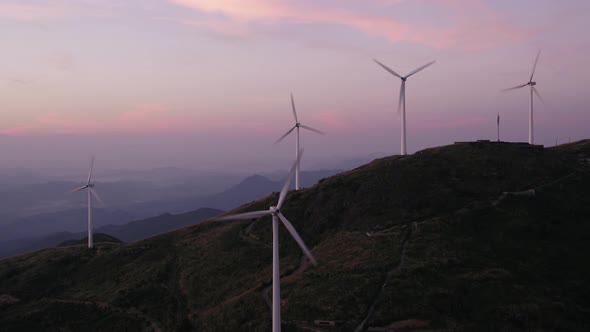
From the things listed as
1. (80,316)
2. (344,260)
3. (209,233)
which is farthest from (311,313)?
(209,233)

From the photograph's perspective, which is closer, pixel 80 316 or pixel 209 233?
pixel 80 316

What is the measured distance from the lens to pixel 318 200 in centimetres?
9375

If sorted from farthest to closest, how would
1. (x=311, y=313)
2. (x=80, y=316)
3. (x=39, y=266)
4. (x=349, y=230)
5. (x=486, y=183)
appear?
(x=39, y=266) < (x=486, y=183) < (x=349, y=230) < (x=80, y=316) < (x=311, y=313)

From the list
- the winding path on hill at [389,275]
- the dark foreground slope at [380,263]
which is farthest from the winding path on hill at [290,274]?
the winding path on hill at [389,275]

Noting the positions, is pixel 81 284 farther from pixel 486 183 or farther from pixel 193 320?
pixel 486 183

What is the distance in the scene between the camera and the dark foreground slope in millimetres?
42312

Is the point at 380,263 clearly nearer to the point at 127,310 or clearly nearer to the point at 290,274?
the point at 290,274

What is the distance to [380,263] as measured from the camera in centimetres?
5312

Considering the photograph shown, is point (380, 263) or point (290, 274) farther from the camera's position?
point (290, 274)

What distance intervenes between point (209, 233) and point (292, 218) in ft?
86.0

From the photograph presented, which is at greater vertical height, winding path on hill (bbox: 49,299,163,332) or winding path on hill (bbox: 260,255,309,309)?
winding path on hill (bbox: 260,255,309,309)

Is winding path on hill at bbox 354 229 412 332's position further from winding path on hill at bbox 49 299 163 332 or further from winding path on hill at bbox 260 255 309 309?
winding path on hill at bbox 49 299 163 332

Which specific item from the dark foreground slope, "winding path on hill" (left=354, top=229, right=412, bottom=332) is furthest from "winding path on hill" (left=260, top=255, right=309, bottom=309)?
"winding path on hill" (left=354, top=229, right=412, bottom=332)

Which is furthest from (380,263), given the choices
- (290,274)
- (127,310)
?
(127,310)
